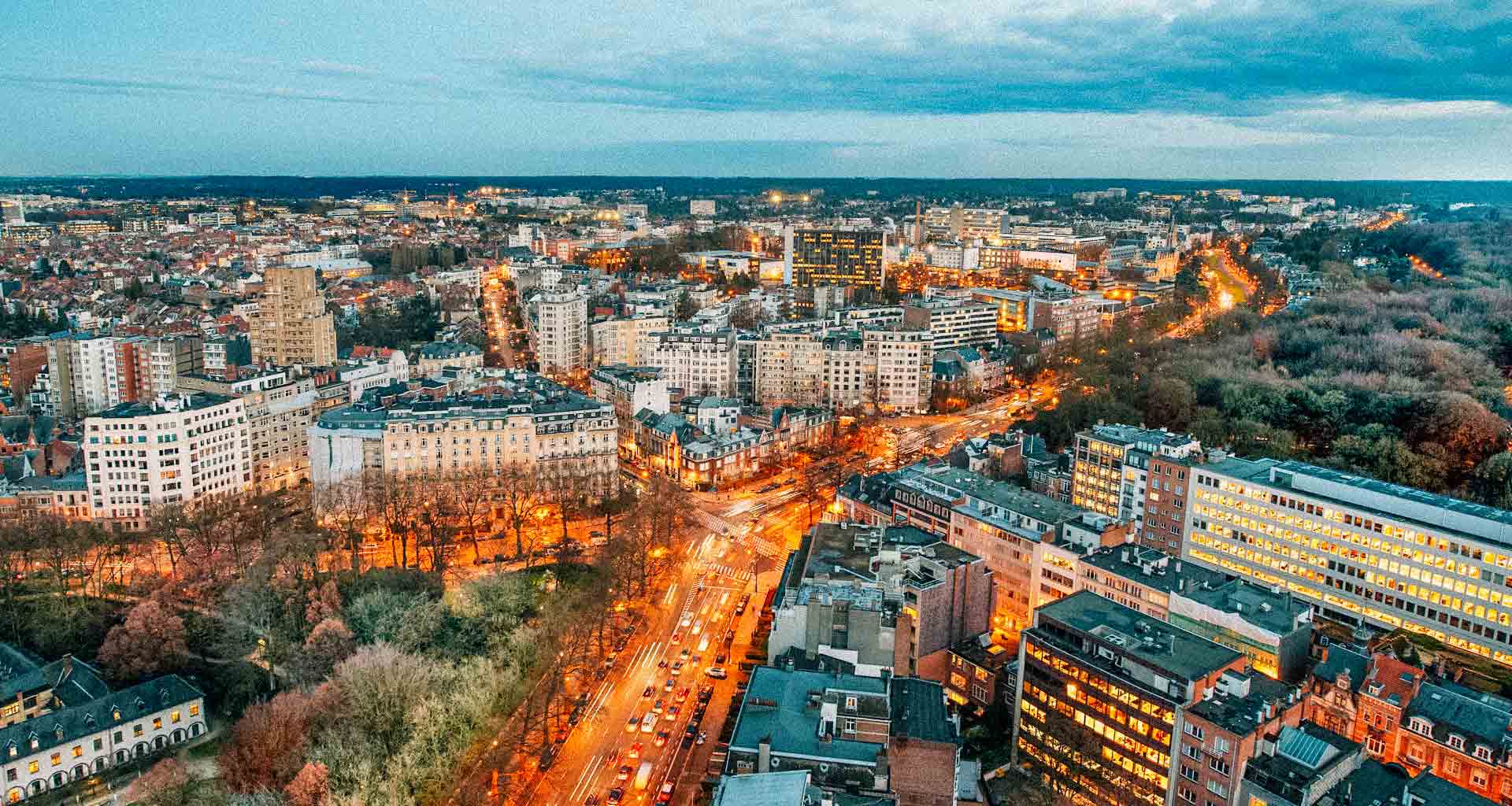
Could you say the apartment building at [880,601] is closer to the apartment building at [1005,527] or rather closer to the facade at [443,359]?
the apartment building at [1005,527]

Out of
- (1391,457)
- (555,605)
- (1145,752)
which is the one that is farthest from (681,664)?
(1391,457)

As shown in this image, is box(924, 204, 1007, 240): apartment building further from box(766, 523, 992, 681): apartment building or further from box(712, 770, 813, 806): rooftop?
box(712, 770, 813, 806): rooftop

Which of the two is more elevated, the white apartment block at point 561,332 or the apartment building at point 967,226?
the apartment building at point 967,226

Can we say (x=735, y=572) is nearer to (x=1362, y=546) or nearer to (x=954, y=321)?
(x=1362, y=546)

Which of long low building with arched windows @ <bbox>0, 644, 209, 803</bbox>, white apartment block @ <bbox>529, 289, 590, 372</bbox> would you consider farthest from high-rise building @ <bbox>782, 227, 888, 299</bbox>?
long low building with arched windows @ <bbox>0, 644, 209, 803</bbox>

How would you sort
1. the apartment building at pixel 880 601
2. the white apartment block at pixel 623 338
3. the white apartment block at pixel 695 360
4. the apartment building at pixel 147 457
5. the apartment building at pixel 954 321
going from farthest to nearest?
1. the apartment building at pixel 954 321
2. the white apartment block at pixel 623 338
3. the white apartment block at pixel 695 360
4. the apartment building at pixel 147 457
5. the apartment building at pixel 880 601

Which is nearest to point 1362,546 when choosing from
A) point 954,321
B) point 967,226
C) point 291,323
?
point 954,321

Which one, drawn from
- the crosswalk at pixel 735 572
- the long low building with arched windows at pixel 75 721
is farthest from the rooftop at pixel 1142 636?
the long low building with arched windows at pixel 75 721

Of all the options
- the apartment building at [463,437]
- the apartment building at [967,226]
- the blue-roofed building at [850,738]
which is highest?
the apartment building at [967,226]
